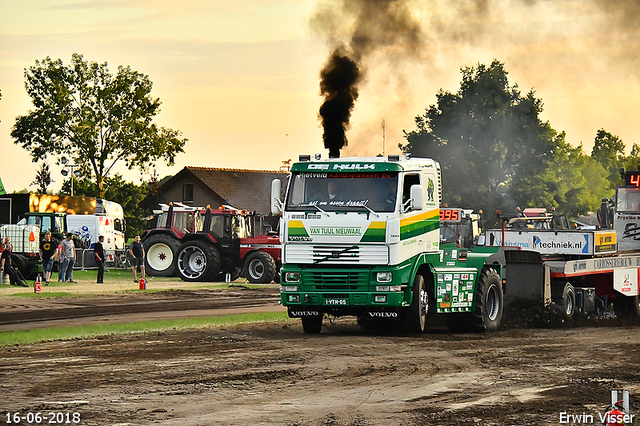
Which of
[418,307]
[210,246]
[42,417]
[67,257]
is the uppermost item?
[210,246]

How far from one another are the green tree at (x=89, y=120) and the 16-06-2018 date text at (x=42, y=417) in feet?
179

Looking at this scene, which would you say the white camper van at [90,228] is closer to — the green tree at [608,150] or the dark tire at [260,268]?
the dark tire at [260,268]

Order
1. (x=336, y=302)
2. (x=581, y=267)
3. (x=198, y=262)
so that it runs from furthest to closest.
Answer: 1. (x=198, y=262)
2. (x=581, y=267)
3. (x=336, y=302)

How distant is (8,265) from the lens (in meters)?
31.2

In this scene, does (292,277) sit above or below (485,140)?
below

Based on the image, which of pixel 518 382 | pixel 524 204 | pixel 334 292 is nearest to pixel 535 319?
pixel 334 292

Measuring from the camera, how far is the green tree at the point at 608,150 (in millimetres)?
167125

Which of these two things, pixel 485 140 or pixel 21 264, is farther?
pixel 485 140

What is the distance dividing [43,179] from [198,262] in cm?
3856

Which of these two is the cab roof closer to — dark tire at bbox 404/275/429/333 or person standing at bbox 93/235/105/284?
dark tire at bbox 404/275/429/333

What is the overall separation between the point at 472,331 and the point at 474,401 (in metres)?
8.37

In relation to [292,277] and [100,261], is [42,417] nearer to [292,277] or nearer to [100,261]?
[292,277]

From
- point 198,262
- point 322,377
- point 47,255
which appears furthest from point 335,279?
point 198,262

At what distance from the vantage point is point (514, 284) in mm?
20219
